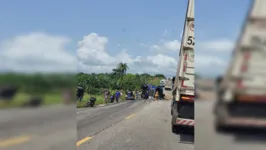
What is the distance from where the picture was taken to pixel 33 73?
136 cm

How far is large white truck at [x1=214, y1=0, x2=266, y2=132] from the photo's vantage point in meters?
0.77

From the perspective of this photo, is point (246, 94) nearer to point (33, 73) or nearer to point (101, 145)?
point (33, 73)

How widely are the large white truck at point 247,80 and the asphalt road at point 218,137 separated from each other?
0.14 ft

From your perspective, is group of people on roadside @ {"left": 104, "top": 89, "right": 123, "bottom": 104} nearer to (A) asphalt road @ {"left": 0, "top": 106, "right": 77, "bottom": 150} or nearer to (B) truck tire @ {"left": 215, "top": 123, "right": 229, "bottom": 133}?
(A) asphalt road @ {"left": 0, "top": 106, "right": 77, "bottom": 150}

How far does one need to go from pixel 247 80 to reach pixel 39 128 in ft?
3.44

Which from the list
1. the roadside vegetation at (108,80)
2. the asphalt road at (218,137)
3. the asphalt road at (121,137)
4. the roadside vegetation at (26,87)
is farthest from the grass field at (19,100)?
the asphalt road at (121,137)

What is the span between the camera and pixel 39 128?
150cm

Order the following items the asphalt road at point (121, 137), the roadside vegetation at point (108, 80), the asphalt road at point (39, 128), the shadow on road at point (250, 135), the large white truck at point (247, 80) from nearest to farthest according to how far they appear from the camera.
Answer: the large white truck at point (247, 80), the shadow on road at point (250, 135), the asphalt road at point (39, 128), the roadside vegetation at point (108, 80), the asphalt road at point (121, 137)

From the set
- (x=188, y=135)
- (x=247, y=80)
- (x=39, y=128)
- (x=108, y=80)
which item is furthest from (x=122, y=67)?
(x=188, y=135)

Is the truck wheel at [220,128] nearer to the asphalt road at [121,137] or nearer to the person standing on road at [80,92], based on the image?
the person standing on road at [80,92]

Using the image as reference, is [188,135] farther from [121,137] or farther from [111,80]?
[121,137]

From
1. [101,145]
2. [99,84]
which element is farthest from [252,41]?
[101,145]

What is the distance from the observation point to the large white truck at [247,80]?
2.54ft

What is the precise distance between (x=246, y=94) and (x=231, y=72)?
0.07 m
